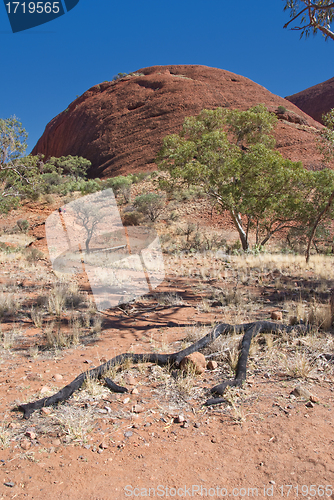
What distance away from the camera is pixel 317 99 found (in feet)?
206

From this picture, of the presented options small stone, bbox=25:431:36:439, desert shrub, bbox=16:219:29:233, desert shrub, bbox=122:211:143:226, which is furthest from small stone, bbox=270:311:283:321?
desert shrub, bbox=122:211:143:226

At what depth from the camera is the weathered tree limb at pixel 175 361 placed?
2.53 m

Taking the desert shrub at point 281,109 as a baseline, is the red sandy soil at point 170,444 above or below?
below

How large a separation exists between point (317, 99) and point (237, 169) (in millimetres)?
65049

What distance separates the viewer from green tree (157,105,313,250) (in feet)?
36.2

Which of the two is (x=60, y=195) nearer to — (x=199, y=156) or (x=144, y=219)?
(x=144, y=219)

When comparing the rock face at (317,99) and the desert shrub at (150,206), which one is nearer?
the desert shrub at (150,206)

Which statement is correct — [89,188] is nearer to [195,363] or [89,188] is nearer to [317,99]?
[195,363]

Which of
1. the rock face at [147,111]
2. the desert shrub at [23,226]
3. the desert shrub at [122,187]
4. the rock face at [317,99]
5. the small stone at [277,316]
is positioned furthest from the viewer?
the rock face at [317,99]

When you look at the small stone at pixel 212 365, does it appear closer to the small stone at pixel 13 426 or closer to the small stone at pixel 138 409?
the small stone at pixel 138 409

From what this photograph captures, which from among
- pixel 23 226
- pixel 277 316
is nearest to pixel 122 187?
pixel 23 226

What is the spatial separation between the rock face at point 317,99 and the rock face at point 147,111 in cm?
2366

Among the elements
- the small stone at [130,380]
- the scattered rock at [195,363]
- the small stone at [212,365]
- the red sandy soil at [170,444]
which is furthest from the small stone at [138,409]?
the small stone at [212,365]

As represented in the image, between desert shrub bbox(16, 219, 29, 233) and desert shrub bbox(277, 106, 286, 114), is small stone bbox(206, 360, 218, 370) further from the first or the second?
desert shrub bbox(277, 106, 286, 114)
